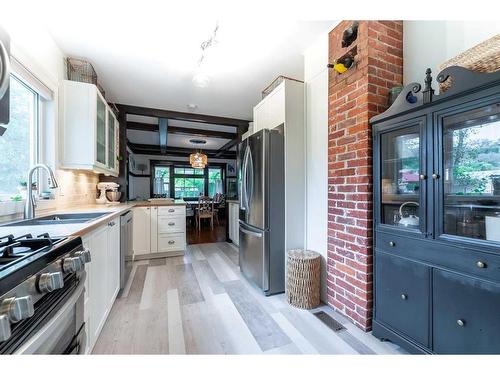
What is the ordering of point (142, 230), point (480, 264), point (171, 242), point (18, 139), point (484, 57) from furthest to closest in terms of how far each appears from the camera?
point (171, 242) → point (142, 230) → point (18, 139) → point (484, 57) → point (480, 264)

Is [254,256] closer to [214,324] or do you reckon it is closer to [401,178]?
[214,324]

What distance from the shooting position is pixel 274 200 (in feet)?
7.39

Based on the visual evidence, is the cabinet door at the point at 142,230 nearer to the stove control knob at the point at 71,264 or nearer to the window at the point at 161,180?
the stove control knob at the point at 71,264

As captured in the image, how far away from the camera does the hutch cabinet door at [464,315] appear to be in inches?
40.4

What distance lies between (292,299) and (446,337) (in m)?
1.10

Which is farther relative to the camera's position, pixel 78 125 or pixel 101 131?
pixel 101 131

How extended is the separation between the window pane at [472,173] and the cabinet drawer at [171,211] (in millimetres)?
3253

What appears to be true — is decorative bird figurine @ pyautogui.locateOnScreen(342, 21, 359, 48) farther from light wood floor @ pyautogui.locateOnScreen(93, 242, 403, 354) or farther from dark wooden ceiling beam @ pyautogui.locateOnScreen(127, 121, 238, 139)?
dark wooden ceiling beam @ pyautogui.locateOnScreen(127, 121, 238, 139)

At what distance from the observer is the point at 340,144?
74.5 inches

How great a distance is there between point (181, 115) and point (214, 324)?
3.48m

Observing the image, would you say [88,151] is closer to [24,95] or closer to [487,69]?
[24,95]

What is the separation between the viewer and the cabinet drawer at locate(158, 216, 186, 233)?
3473 millimetres

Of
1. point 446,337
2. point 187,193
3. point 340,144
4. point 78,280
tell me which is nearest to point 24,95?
point 78,280

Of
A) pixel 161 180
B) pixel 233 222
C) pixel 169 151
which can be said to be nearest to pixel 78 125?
pixel 233 222
